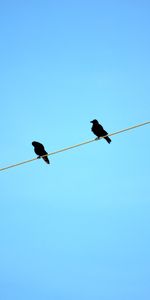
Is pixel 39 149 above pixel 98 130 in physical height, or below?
above

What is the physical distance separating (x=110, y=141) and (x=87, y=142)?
4222mm

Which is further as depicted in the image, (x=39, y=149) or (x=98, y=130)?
(x=39, y=149)

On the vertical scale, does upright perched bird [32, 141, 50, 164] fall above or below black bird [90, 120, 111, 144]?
above

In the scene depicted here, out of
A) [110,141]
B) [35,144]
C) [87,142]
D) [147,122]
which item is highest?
[35,144]

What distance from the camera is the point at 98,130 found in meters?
13.4

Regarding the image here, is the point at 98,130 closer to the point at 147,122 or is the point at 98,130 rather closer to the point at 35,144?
the point at 35,144

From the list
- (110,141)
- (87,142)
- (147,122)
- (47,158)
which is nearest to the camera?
(147,122)

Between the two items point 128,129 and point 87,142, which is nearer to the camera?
point 128,129

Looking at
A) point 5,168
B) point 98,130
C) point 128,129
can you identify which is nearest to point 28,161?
point 5,168

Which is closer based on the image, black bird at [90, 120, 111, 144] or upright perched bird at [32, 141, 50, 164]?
black bird at [90, 120, 111, 144]

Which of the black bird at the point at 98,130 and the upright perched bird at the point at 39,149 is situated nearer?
the black bird at the point at 98,130

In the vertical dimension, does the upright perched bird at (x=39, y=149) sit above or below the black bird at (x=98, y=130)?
above

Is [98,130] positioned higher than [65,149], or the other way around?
[98,130]

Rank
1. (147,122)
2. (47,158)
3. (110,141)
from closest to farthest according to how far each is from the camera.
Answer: (147,122), (110,141), (47,158)
